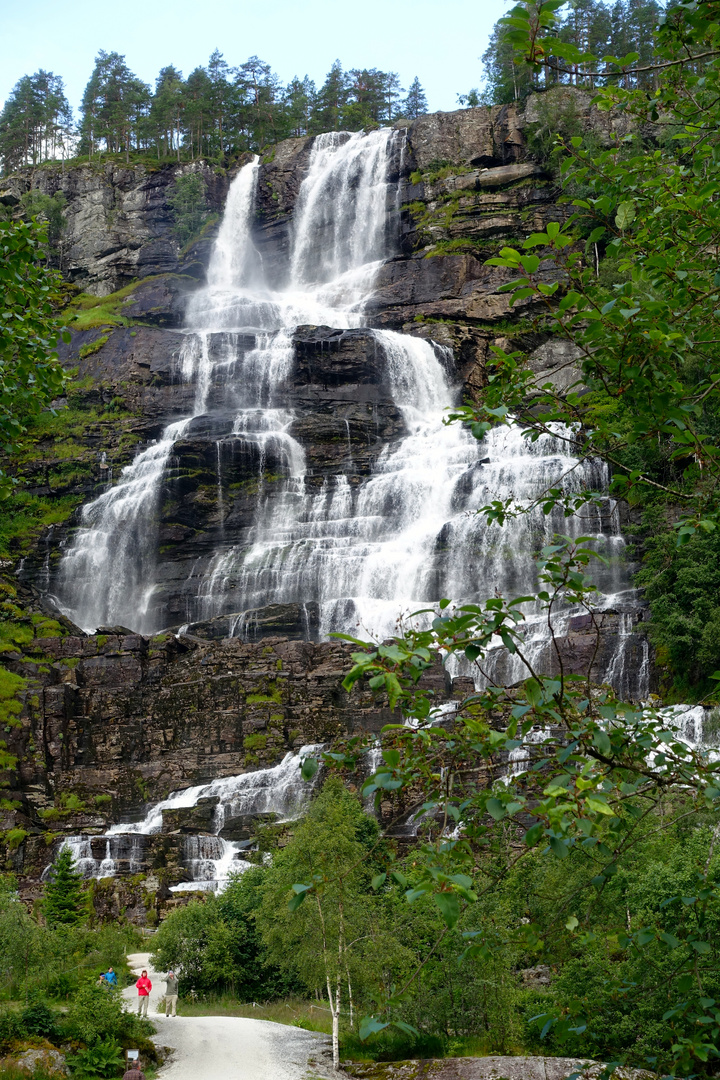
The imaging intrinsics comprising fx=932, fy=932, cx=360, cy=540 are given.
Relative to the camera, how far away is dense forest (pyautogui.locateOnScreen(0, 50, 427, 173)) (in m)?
90.4

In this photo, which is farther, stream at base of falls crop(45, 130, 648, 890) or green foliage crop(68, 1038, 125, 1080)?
stream at base of falls crop(45, 130, 648, 890)

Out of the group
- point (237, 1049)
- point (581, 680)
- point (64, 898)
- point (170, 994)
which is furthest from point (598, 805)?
point (64, 898)

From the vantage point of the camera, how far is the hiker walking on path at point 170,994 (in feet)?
77.2

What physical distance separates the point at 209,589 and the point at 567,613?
68.1ft

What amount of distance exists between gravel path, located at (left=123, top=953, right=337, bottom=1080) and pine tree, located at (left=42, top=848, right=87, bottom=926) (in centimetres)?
586

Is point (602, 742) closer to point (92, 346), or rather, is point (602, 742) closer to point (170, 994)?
point (170, 994)

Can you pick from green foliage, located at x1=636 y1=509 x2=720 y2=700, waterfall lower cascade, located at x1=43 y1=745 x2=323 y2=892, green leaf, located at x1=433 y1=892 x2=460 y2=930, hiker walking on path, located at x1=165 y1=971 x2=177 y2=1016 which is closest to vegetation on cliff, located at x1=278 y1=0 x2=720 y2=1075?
green leaf, located at x1=433 y1=892 x2=460 y2=930

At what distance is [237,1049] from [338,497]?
3694 centimetres

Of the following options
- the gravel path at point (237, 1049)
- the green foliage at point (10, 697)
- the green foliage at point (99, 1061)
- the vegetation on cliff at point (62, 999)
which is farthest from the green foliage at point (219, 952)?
the green foliage at point (10, 697)

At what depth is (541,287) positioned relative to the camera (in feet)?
15.5

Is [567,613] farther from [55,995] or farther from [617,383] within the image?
[617,383]

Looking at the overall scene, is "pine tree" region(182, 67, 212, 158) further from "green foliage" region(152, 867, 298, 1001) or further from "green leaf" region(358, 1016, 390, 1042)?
"green leaf" region(358, 1016, 390, 1042)

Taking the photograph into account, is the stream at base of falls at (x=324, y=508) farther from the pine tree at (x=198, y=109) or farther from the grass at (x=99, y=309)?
the pine tree at (x=198, y=109)

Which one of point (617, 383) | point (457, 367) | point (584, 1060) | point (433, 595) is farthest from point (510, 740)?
point (457, 367)
